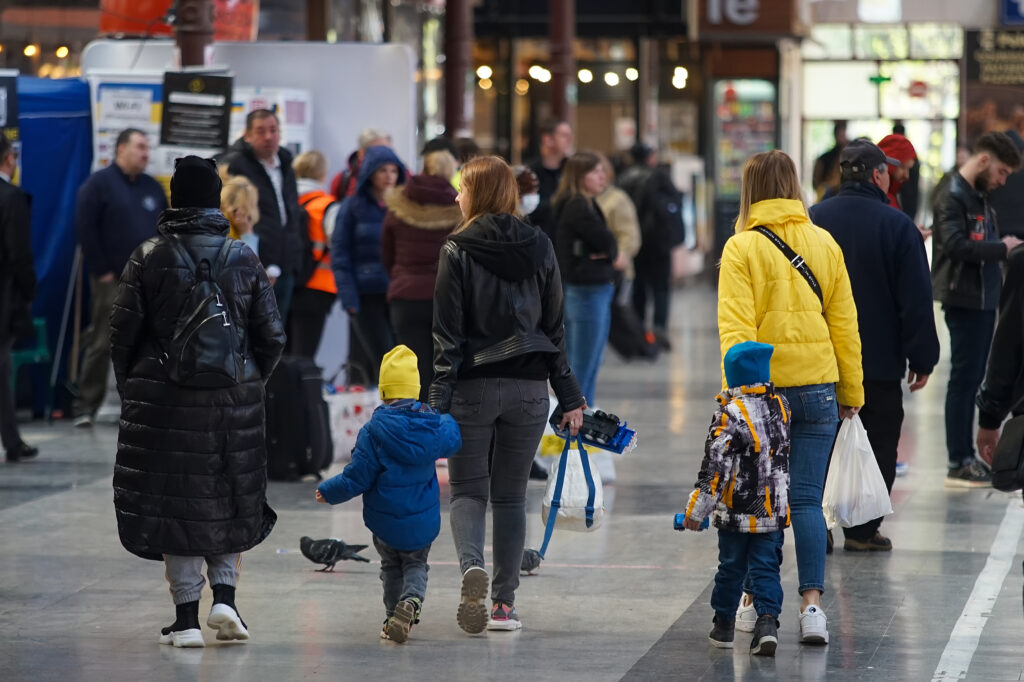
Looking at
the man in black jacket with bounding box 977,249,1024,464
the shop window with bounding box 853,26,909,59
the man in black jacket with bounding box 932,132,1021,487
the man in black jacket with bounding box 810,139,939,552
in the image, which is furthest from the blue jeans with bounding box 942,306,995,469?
the shop window with bounding box 853,26,909,59

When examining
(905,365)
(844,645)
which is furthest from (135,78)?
(844,645)

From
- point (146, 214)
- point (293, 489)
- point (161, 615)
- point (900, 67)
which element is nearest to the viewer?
point (161, 615)

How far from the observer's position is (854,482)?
24.2 ft

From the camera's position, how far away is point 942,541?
30.4 feet

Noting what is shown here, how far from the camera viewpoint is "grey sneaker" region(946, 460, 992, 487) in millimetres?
11039

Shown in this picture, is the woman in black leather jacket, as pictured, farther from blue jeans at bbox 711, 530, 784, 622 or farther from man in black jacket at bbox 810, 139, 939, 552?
man in black jacket at bbox 810, 139, 939, 552

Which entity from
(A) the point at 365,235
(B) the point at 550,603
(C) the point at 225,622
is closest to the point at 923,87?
(A) the point at 365,235

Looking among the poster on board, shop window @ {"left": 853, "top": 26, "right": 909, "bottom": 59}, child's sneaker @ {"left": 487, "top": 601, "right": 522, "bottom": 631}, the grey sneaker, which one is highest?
shop window @ {"left": 853, "top": 26, "right": 909, "bottom": 59}

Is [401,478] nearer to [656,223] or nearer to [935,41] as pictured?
[656,223]

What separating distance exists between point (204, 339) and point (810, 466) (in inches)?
94.4

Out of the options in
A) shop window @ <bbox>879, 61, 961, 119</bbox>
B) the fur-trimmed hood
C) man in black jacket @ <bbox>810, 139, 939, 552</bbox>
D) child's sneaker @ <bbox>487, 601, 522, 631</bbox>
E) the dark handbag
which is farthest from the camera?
shop window @ <bbox>879, 61, 961, 119</bbox>

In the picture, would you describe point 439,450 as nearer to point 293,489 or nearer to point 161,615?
point 161,615

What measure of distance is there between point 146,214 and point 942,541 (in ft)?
20.8

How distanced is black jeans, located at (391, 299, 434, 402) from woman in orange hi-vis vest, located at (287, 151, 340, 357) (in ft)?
8.19
